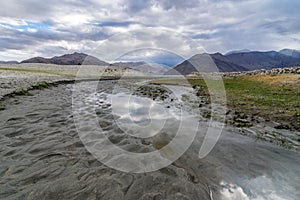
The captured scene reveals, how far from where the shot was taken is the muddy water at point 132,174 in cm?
423

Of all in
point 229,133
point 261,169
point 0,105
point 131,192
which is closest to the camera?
point 131,192

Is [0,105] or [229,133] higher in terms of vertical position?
[0,105]

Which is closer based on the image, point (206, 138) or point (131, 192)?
point (131, 192)

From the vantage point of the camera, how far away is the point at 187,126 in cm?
1006

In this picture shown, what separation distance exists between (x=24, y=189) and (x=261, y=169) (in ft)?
20.9

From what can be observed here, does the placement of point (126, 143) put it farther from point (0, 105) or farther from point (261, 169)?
point (0, 105)

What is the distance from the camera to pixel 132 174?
504cm

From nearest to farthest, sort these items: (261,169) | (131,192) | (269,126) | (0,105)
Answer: (131,192) → (261,169) → (269,126) → (0,105)

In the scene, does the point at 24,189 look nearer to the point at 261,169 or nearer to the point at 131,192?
the point at 131,192

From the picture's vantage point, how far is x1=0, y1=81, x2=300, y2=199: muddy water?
4.23 metres

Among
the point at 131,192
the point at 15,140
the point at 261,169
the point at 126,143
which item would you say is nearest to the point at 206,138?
the point at 261,169

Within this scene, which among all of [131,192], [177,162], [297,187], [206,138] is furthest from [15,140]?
[297,187]

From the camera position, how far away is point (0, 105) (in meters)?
11.3

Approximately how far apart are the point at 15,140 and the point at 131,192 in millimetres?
4993
